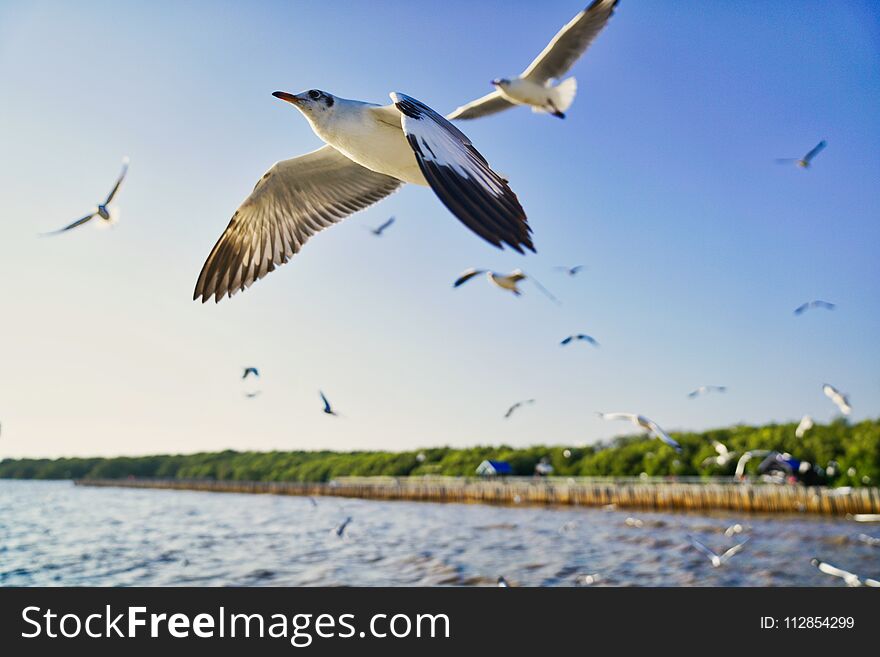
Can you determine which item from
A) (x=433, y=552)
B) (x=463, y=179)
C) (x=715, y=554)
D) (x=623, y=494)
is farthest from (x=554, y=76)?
(x=623, y=494)

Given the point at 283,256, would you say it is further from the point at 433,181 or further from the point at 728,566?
the point at 728,566

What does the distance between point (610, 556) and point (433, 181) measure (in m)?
14.9

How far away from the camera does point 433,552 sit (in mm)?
16453

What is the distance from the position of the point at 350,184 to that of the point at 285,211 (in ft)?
1.32

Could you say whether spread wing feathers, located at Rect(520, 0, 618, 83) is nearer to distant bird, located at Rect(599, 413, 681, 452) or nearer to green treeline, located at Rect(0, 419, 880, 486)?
distant bird, located at Rect(599, 413, 681, 452)

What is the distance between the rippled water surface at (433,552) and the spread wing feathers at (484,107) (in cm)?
899

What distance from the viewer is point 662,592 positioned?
599 cm

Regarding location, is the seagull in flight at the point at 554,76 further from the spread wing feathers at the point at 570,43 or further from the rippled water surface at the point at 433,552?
the rippled water surface at the point at 433,552

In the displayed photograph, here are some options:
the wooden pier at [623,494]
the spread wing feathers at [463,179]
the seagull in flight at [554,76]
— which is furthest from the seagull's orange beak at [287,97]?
the wooden pier at [623,494]

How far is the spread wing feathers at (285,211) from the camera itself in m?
3.88

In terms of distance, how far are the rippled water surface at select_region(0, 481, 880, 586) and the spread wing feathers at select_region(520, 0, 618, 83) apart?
940cm

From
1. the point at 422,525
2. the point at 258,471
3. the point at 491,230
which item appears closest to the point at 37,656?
the point at 491,230

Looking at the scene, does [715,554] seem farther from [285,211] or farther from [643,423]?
[285,211]

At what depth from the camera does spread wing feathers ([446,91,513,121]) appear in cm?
497
